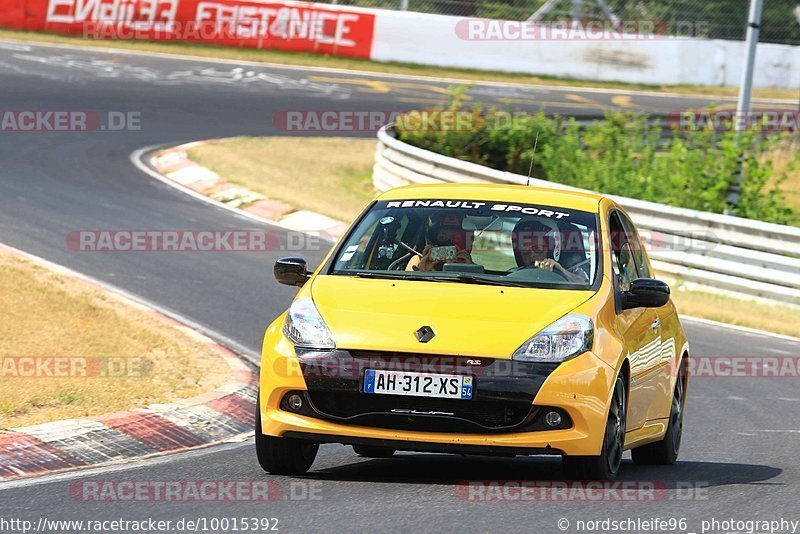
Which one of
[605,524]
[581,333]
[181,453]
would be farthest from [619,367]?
[181,453]

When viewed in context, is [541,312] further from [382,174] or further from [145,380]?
[382,174]

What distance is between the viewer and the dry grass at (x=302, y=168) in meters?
21.2

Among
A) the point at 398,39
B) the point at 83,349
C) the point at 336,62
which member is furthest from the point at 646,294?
the point at 398,39

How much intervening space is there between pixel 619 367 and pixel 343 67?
28634 mm

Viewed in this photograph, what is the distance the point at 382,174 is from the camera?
2261 centimetres

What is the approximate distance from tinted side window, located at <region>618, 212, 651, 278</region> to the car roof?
1.02ft

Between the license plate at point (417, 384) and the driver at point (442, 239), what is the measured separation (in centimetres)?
127

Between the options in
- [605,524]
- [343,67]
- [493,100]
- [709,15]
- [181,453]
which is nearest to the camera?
[605,524]

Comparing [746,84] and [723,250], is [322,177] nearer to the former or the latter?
[746,84]

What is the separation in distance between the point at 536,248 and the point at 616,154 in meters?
16.6
